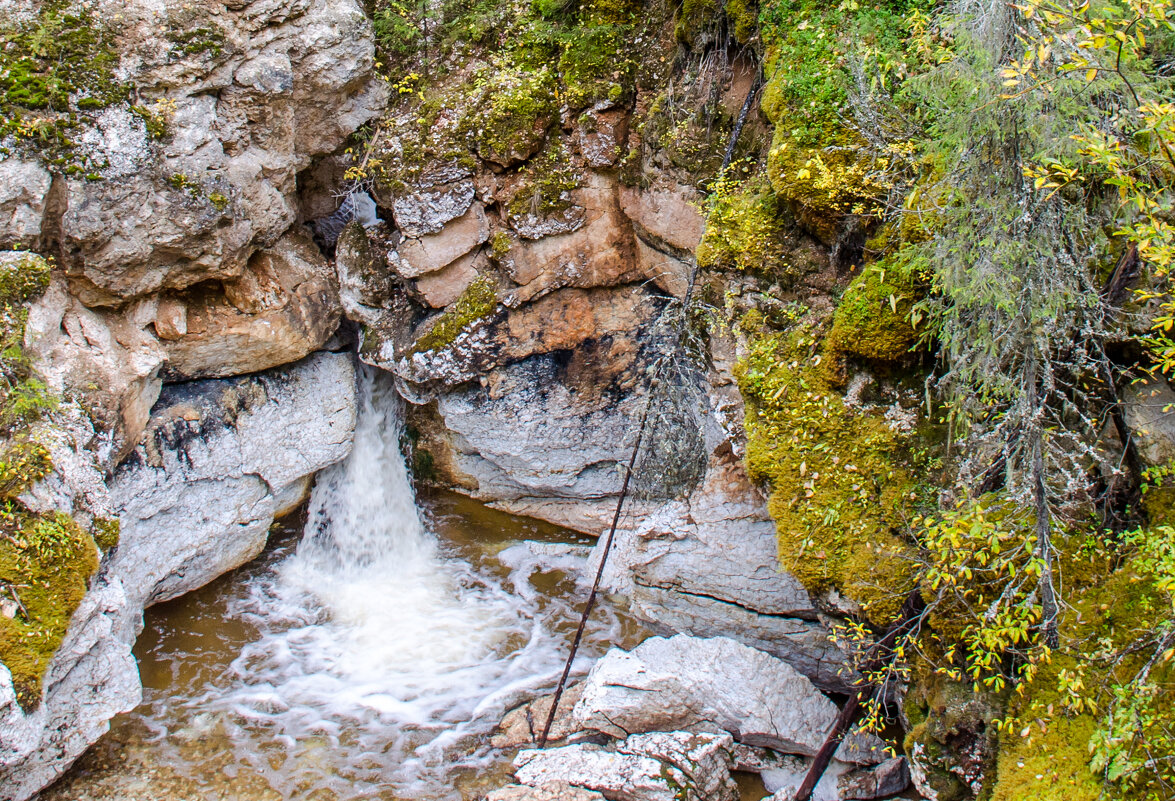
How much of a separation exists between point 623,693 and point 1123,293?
17.2 ft

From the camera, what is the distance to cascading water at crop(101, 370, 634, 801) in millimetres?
6957

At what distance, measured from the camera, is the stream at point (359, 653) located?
679cm

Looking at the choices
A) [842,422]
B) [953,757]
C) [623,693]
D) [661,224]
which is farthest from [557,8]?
[953,757]

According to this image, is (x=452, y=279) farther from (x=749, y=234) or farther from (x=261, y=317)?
(x=749, y=234)

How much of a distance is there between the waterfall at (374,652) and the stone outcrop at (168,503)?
0.69 m

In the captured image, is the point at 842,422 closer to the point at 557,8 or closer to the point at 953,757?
the point at 953,757

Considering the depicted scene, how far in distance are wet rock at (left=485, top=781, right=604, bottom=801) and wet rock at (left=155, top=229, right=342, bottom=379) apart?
216 inches

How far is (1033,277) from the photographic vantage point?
391 cm

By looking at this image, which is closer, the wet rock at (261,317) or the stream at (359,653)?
the stream at (359,653)

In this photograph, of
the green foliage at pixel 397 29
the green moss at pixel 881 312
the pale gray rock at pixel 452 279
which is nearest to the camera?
the green moss at pixel 881 312

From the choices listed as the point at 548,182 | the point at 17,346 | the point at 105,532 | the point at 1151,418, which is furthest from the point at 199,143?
the point at 1151,418

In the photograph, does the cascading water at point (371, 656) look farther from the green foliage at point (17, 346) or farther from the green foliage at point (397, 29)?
the green foliage at point (397, 29)

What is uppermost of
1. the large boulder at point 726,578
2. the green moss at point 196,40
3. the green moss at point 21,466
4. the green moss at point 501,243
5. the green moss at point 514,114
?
the green moss at point 196,40

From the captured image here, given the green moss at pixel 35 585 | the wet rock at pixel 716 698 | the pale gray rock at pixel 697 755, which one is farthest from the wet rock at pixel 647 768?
the green moss at pixel 35 585
